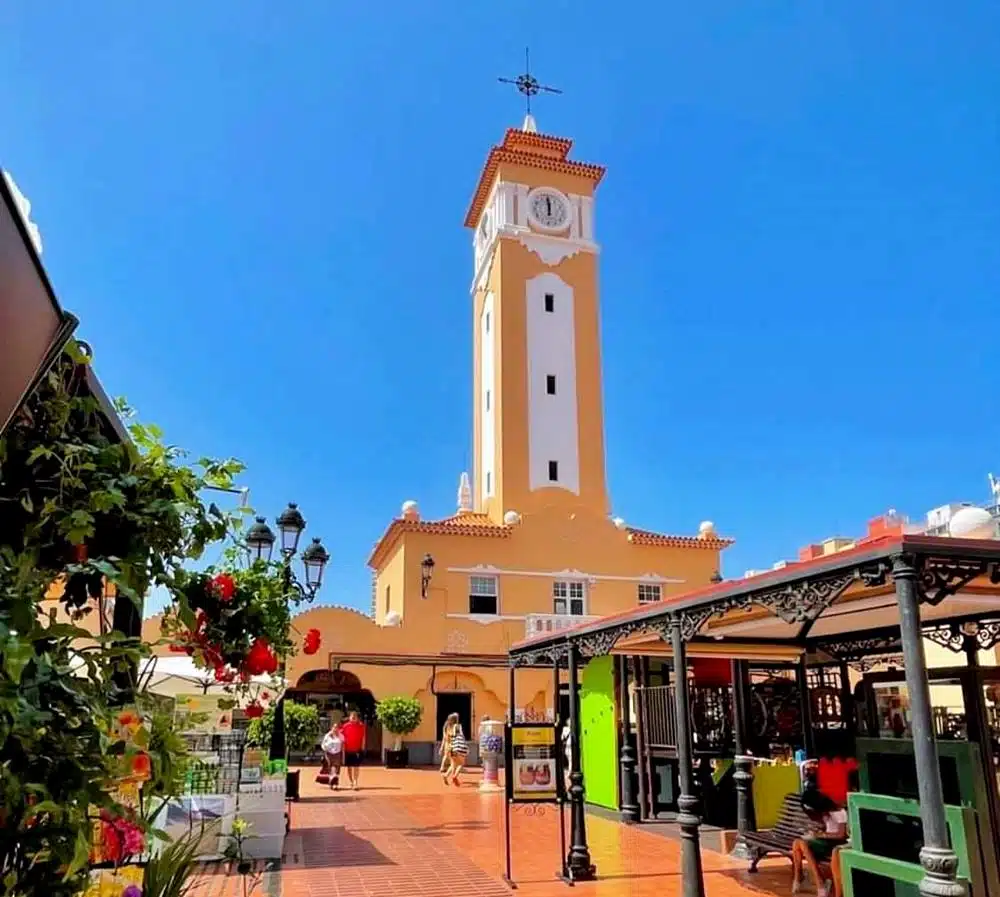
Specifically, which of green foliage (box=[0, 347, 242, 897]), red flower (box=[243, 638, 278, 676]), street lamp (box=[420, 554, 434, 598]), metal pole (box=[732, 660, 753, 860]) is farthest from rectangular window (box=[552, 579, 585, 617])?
green foliage (box=[0, 347, 242, 897])

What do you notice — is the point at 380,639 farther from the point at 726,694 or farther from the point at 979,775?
the point at 979,775

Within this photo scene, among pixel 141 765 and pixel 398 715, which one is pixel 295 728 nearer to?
pixel 398 715

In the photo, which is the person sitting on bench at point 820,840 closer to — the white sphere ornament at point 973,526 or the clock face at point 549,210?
the white sphere ornament at point 973,526

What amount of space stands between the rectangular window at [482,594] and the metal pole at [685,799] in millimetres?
19485

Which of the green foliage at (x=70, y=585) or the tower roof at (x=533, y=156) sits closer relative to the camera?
the green foliage at (x=70, y=585)

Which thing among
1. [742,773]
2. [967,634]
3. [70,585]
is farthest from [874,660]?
[70,585]

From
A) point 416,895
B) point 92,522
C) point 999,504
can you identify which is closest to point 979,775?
point 416,895

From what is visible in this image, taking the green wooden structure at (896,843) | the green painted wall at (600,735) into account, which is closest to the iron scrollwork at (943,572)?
the green wooden structure at (896,843)

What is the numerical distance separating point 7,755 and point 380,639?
23.9 m

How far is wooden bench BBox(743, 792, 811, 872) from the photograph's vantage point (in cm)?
841

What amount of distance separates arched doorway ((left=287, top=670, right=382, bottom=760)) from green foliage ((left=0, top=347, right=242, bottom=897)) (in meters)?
23.0

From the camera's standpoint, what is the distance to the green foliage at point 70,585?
5.71ft

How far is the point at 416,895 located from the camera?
8.23 metres

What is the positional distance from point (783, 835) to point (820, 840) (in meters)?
0.76
